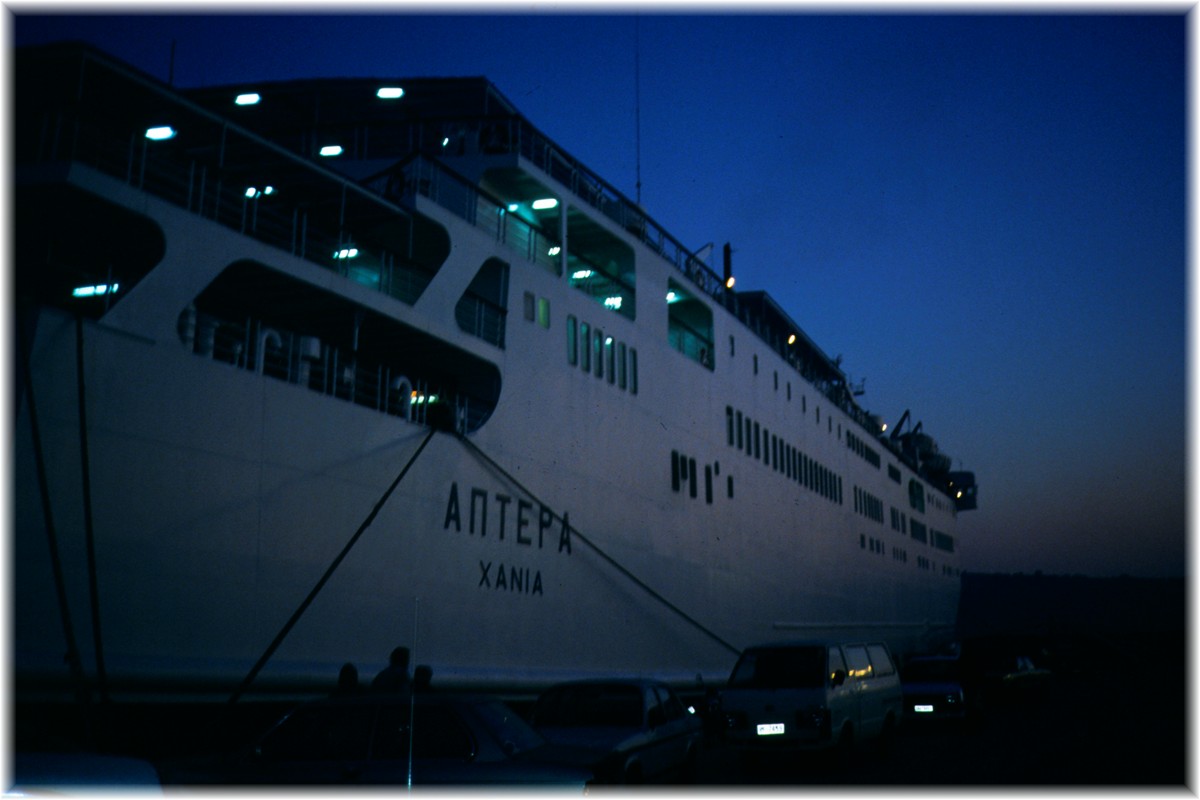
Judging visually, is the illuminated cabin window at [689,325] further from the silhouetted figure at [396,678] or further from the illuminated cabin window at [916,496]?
the illuminated cabin window at [916,496]

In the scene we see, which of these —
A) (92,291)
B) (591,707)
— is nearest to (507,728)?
(591,707)

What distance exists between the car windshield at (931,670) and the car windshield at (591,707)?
10.2 m

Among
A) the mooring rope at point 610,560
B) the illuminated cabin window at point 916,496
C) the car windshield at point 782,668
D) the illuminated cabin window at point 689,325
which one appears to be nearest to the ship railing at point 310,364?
the mooring rope at point 610,560

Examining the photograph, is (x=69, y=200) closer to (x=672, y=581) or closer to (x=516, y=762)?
(x=516, y=762)

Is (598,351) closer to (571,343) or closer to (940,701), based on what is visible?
(571,343)

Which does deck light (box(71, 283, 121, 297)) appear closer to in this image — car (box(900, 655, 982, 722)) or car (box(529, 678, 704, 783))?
car (box(529, 678, 704, 783))

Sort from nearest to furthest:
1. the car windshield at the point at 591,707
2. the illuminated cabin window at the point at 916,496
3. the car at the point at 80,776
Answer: the car at the point at 80,776 < the car windshield at the point at 591,707 < the illuminated cabin window at the point at 916,496

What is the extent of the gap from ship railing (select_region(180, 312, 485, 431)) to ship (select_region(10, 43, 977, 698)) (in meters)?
0.06

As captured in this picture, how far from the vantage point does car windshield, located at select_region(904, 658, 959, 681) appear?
1828 cm

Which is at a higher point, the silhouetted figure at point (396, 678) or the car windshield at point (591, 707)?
the silhouetted figure at point (396, 678)

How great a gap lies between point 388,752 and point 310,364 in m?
6.42

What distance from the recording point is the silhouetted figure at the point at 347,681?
396 inches

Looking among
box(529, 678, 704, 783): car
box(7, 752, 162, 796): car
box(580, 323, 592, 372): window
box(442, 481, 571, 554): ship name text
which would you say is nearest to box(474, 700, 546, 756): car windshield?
box(529, 678, 704, 783): car

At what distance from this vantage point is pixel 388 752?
6.06m
